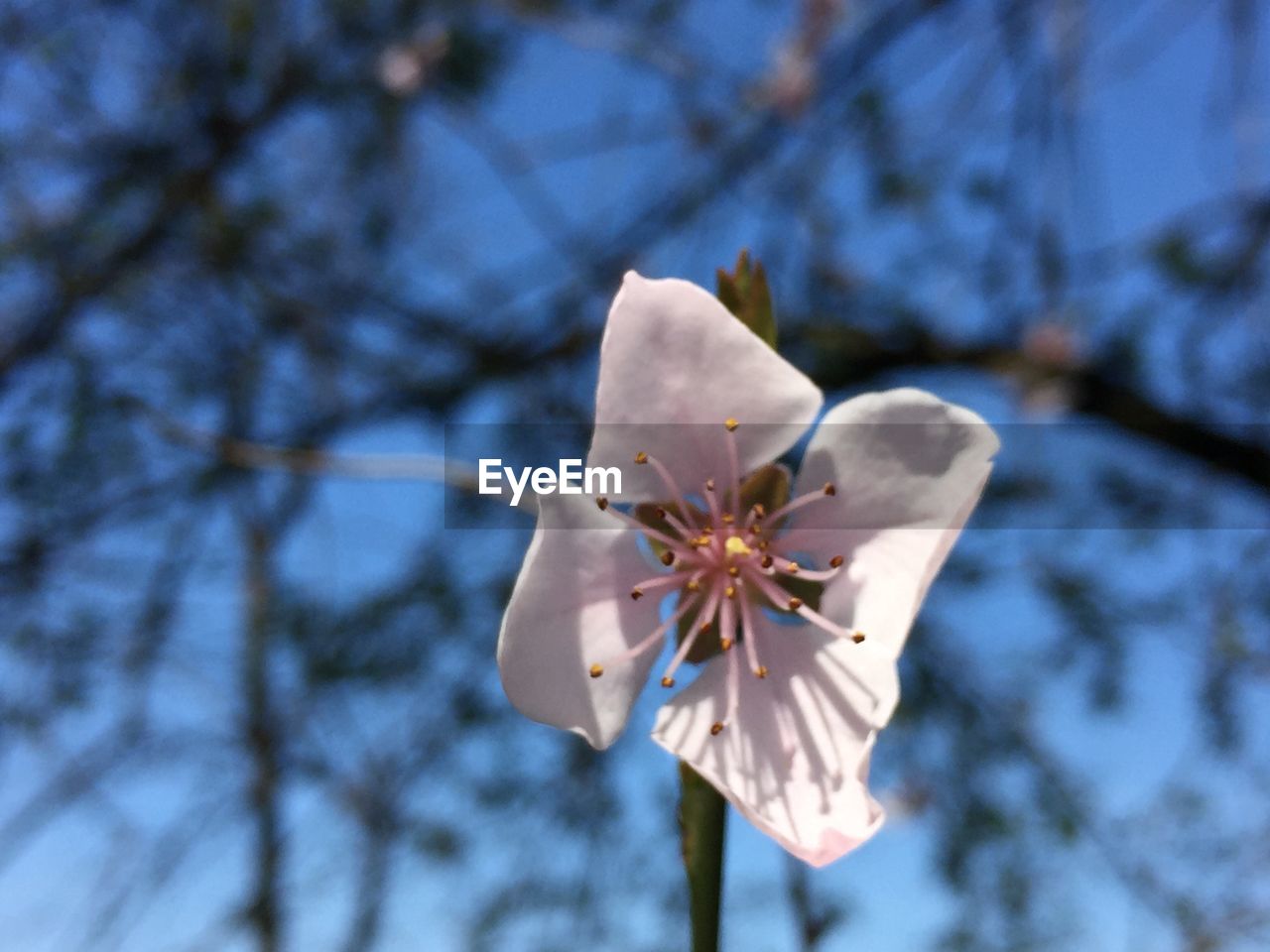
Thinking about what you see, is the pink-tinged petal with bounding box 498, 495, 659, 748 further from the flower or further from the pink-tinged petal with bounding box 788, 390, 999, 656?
the pink-tinged petal with bounding box 788, 390, 999, 656

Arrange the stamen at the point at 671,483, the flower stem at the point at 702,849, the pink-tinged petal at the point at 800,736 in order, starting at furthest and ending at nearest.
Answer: the stamen at the point at 671,483 < the pink-tinged petal at the point at 800,736 < the flower stem at the point at 702,849

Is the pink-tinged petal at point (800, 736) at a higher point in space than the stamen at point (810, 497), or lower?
lower

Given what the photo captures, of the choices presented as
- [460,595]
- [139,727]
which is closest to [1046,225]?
[460,595]

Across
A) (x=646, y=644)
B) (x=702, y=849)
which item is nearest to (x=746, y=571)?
(x=646, y=644)

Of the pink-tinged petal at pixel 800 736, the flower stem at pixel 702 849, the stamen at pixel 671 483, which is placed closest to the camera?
the flower stem at pixel 702 849

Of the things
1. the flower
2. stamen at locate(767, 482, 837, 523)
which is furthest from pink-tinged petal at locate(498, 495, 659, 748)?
stamen at locate(767, 482, 837, 523)

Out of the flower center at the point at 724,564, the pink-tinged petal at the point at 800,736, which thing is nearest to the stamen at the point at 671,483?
the flower center at the point at 724,564

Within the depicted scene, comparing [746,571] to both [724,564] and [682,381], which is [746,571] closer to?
[724,564]

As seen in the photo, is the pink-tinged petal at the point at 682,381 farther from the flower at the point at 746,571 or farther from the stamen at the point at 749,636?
the stamen at the point at 749,636

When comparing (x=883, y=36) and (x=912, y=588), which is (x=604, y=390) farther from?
(x=883, y=36)
